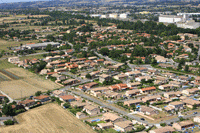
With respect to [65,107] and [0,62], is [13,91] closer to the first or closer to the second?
[65,107]

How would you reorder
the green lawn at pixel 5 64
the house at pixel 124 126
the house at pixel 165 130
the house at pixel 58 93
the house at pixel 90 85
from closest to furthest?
the house at pixel 165 130
the house at pixel 124 126
the house at pixel 58 93
the house at pixel 90 85
the green lawn at pixel 5 64

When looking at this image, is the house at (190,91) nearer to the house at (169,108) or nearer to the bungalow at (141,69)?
the house at (169,108)

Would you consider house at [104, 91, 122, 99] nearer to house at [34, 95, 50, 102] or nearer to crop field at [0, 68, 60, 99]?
house at [34, 95, 50, 102]

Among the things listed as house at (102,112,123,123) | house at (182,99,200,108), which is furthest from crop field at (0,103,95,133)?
house at (182,99,200,108)

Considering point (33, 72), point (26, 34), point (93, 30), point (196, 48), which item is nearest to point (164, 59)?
point (196, 48)

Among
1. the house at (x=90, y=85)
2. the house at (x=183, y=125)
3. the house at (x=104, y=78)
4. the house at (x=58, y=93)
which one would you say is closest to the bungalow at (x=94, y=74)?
the house at (x=104, y=78)

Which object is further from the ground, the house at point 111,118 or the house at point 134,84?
the house at point 134,84

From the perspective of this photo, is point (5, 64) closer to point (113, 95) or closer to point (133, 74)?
point (133, 74)
